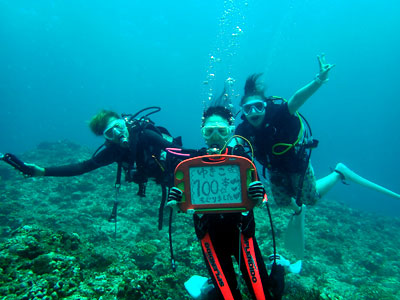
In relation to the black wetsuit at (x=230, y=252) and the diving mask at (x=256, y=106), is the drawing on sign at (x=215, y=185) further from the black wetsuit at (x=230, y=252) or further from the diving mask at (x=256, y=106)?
the diving mask at (x=256, y=106)

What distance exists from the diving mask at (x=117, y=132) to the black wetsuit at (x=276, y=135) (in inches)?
98.9

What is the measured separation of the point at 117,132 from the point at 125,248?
346 centimetres

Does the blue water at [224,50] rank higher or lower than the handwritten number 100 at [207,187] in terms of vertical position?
higher

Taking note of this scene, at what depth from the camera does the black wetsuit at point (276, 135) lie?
4.79 meters

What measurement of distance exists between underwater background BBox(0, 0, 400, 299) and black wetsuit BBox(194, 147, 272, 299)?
3.98ft

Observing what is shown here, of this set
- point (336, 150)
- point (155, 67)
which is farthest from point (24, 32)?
point (336, 150)

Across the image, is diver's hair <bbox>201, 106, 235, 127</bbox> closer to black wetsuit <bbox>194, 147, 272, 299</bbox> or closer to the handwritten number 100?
black wetsuit <bbox>194, 147, 272, 299</bbox>

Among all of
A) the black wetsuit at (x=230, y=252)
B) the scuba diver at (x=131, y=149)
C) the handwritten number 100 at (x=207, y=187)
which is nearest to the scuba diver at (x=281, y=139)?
the scuba diver at (x=131, y=149)

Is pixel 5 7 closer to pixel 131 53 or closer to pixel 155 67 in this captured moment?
pixel 131 53

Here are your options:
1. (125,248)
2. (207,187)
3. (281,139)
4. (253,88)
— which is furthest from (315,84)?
(125,248)

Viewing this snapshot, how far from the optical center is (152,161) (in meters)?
4.74

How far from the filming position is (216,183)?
2436mm

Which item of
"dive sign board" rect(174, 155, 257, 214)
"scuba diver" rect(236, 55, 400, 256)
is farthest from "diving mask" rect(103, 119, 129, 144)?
"dive sign board" rect(174, 155, 257, 214)

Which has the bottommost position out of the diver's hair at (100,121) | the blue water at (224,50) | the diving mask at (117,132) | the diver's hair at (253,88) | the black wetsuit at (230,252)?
the black wetsuit at (230,252)
